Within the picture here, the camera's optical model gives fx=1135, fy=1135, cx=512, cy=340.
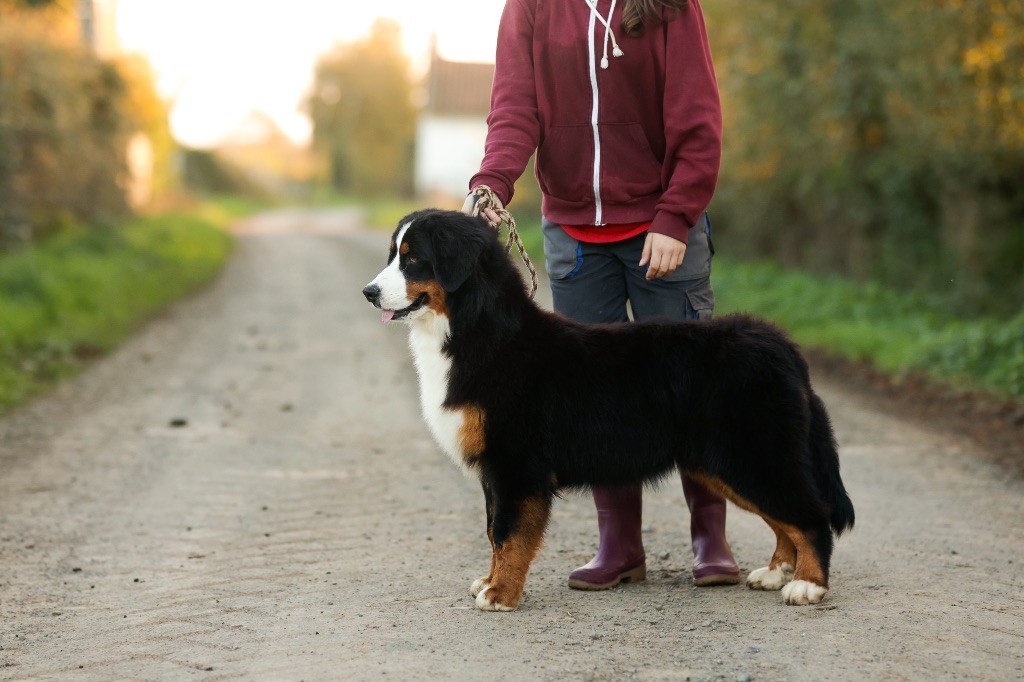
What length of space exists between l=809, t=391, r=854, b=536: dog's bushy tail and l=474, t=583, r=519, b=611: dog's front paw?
1.22 metres

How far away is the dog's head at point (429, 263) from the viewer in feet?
13.3

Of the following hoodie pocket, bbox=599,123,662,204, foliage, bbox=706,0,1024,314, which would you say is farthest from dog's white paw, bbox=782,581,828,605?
foliage, bbox=706,0,1024,314

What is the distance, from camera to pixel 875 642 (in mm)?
3773

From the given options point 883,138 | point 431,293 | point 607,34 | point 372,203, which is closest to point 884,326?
point 883,138

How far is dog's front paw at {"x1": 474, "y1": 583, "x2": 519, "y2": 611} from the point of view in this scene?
4215mm

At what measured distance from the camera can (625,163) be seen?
4418 mm

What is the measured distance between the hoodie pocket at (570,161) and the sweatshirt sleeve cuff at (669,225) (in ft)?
1.01

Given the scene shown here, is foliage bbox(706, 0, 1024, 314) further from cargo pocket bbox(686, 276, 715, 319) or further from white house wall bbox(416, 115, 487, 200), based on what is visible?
white house wall bbox(416, 115, 487, 200)

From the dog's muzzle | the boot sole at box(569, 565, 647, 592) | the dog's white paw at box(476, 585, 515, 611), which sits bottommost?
the boot sole at box(569, 565, 647, 592)

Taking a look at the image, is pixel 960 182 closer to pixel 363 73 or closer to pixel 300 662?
pixel 300 662

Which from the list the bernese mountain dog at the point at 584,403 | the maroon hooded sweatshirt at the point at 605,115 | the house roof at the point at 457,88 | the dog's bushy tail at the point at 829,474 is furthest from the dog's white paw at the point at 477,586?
the house roof at the point at 457,88

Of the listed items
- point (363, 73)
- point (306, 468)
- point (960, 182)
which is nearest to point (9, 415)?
point (306, 468)

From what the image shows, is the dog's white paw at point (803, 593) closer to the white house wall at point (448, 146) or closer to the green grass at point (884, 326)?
the green grass at point (884, 326)

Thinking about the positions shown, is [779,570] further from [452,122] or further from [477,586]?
[452,122]
